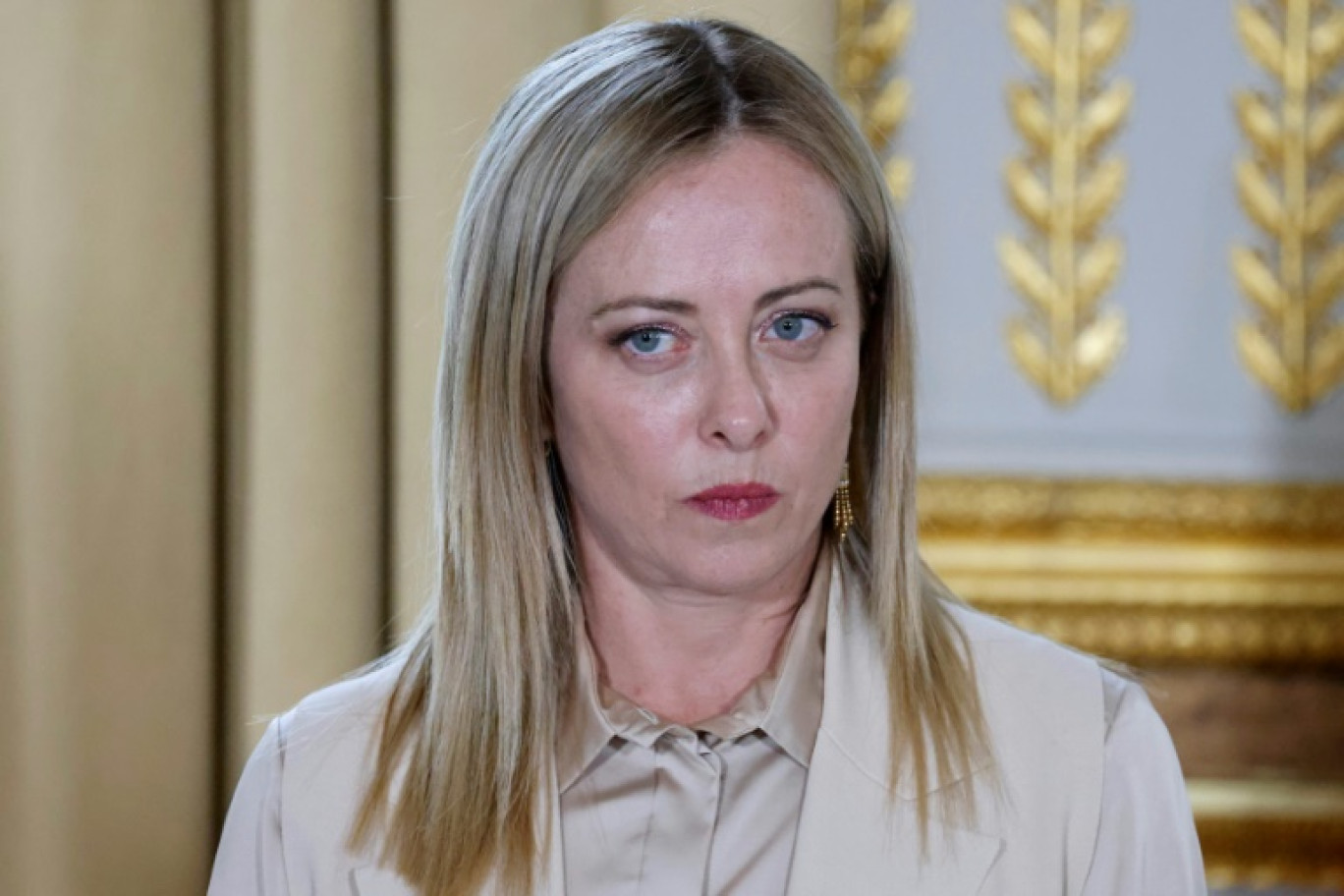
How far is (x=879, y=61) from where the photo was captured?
1.75m

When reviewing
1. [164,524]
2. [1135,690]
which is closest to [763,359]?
[1135,690]

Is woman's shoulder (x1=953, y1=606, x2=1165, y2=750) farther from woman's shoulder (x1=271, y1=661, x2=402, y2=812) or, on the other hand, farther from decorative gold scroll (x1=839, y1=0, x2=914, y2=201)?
decorative gold scroll (x1=839, y1=0, x2=914, y2=201)

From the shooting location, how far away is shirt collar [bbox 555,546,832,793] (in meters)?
1.15

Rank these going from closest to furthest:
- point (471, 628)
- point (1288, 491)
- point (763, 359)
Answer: point (763, 359) < point (471, 628) < point (1288, 491)

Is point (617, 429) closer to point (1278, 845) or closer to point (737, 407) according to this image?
point (737, 407)

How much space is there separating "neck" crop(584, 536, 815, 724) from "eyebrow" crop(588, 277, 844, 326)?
0.20 m

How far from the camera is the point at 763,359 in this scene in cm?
109

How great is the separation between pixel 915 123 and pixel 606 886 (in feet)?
3.03

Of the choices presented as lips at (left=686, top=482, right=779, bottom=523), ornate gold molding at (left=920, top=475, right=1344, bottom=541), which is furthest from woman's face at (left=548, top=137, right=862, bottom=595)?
ornate gold molding at (left=920, top=475, right=1344, bottom=541)

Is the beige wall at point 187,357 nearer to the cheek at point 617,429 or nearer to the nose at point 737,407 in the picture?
the cheek at point 617,429

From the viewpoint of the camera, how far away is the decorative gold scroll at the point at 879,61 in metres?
1.75

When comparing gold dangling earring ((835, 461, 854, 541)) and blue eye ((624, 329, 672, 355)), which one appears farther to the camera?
gold dangling earring ((835, 461, 854, 541))

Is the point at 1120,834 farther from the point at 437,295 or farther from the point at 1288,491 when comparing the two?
the point at 1288,491

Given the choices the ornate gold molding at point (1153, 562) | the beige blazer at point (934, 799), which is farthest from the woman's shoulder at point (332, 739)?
the ornate gold molding at point (1153, 562)
